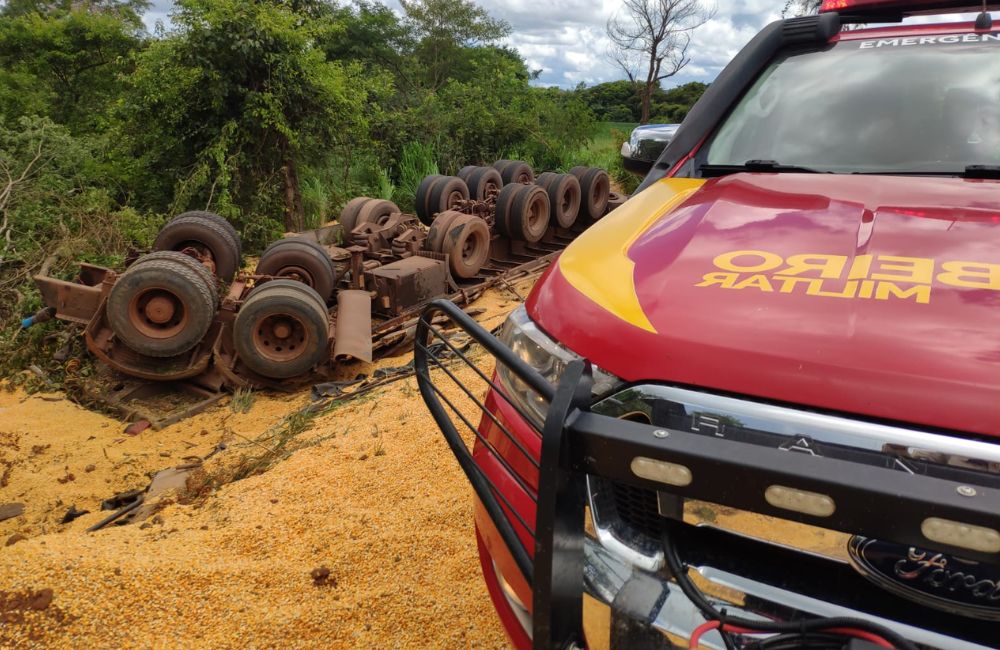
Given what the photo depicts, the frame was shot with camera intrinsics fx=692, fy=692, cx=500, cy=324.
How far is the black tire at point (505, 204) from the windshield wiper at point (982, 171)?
24.9 ft

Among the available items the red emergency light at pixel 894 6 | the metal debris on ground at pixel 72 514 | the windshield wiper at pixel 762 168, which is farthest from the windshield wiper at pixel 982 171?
the metal debris on ground at pixel 72 514

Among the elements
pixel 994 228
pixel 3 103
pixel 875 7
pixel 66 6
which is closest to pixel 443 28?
pixel 66 6

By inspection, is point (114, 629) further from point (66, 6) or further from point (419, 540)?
point (66, 6)

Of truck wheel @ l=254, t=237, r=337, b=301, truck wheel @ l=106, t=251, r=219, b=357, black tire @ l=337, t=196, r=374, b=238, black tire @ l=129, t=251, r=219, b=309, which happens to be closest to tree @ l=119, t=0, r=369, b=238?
black tire @ l=337, t=196, r=374, b=238

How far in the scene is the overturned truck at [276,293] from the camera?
5.66 m

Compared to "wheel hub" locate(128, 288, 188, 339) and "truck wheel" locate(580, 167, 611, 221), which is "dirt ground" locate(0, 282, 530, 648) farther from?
"truck wheel" locate(580, 167, 611, 221)

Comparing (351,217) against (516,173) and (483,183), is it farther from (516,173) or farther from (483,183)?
(516,173)

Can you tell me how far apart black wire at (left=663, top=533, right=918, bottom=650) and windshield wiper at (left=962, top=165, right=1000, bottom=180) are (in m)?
1.60

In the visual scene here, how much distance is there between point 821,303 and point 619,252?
0.58 metres

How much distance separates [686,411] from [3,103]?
15418 millimetres

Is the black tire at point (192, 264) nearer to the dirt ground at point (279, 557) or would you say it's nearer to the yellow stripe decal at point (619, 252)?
the dirt ground at point (279, 557)

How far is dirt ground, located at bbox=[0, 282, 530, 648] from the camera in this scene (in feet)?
7.95

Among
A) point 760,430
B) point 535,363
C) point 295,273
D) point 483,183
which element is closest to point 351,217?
point 483,183

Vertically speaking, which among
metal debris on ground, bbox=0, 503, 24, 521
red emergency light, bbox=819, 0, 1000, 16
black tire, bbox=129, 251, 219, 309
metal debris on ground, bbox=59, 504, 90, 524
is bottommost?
metal debris on ground, bbox=59, 504, 90, 524
